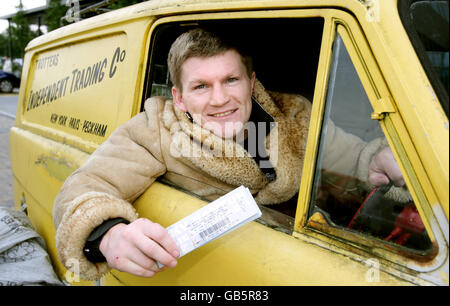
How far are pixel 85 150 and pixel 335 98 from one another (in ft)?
5.03

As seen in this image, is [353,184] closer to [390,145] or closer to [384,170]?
[384,170]

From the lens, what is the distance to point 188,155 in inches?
54.7

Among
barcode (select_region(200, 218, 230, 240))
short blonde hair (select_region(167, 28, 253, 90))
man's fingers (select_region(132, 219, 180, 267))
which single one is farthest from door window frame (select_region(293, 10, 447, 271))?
short blonde hair (select_region(167, 28, 253, 90))

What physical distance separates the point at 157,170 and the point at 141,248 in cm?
44

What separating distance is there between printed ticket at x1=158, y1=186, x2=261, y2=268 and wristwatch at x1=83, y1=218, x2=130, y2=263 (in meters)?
0.27

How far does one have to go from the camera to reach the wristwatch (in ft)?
4.02

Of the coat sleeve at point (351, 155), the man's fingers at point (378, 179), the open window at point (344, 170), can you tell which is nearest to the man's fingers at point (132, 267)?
the open window at point (344, 170)

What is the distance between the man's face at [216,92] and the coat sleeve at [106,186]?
19cm

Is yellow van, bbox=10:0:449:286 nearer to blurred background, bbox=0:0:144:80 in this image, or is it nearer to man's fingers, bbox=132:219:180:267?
man's fingers, bbox=132:219:180:267

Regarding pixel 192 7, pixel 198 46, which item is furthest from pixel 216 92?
pixel 192 7

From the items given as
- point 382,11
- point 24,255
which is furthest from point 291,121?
point 24,255

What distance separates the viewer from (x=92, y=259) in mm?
1257
